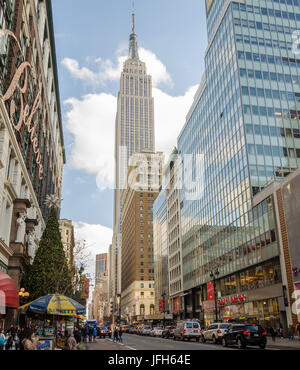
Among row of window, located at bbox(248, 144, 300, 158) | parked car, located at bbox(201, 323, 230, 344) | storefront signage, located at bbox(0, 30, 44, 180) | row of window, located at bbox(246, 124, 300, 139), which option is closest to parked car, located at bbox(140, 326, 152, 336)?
parked car, located at bbox(201, 323, 230, 344)

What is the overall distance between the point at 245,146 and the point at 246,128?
2926mm

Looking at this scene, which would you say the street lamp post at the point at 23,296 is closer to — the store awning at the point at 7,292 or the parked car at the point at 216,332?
the store awning at the point at 7,292

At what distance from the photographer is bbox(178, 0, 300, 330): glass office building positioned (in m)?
48.2

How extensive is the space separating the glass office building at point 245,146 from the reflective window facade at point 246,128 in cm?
15

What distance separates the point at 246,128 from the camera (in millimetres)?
53438

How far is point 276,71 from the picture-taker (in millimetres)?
58406

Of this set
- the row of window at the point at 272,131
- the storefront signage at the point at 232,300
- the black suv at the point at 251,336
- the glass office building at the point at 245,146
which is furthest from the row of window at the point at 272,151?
the black suv at the point at 251,336

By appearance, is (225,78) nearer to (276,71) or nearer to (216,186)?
(276,71)

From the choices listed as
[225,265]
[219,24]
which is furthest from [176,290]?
[219,24]

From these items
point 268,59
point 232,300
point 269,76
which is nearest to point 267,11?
point 268,59

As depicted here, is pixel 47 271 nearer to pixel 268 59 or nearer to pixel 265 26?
pixel 268 59

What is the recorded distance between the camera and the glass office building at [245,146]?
48.2 meters

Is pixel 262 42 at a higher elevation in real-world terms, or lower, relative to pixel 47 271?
higher
